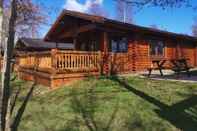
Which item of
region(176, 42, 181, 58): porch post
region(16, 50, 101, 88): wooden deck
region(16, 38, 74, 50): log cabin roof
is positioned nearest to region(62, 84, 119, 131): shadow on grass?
region(16, 50, 101, 88): wooden deck

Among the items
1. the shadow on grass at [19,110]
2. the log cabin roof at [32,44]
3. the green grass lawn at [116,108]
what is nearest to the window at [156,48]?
the green grass lawn at [116,108]

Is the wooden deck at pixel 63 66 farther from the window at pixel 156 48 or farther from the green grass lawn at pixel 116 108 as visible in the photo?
the window at pixel 156 48

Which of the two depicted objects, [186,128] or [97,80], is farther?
[97,80]

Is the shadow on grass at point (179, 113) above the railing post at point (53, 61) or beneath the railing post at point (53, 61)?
beneath

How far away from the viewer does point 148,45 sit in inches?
773

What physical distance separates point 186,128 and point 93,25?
9995 millimetres

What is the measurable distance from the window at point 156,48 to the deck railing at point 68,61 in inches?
255

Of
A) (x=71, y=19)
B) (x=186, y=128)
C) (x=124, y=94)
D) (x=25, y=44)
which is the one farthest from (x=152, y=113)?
(x=25, y=44)

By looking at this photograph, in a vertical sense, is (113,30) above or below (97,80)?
above

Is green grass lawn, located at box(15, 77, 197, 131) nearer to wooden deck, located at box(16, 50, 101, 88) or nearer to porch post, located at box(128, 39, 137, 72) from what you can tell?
wooden deck, located at box(16, 50, 101, 88)

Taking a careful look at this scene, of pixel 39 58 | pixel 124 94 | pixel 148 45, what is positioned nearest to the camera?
pixel 124 94

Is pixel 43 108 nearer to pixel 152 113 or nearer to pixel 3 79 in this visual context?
pixel 3 79

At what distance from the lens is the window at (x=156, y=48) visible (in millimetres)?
20156

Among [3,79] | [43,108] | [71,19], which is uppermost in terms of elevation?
[71,19]
